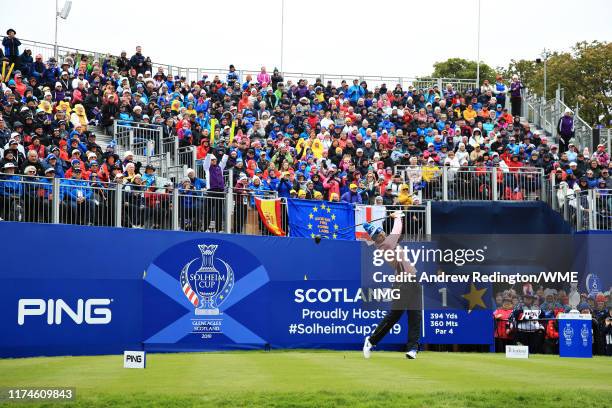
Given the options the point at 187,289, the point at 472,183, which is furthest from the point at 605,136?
the point at 187,289

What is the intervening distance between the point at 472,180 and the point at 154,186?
35.0 ft

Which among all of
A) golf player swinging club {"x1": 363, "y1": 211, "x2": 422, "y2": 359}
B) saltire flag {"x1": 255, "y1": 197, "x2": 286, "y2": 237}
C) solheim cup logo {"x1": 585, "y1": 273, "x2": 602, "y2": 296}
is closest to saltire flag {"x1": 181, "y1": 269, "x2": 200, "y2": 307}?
saltire flag {"x1": 255, "y1": 197, "x2": 286, "y2": 237}

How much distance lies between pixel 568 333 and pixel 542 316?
303 centimetres

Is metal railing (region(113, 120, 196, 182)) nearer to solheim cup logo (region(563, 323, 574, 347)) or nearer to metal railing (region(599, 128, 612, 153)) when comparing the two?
solheim cup logo (region(563, 323, 574, 347))

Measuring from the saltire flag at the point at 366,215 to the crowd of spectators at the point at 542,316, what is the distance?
13.2 feet

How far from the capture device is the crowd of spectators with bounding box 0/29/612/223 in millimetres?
27625

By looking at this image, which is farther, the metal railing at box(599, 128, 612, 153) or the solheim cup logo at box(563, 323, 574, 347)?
the metal railing at box(599, 128, 612, 153)

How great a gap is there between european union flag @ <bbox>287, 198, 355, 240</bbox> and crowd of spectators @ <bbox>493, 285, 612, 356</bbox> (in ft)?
15.2

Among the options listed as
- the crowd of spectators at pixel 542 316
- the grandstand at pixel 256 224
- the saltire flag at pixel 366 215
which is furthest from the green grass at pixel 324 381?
the saltire flag at pixel 366 215

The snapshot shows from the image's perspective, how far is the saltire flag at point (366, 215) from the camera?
95.5 ft

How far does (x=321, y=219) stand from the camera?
94.2 ft

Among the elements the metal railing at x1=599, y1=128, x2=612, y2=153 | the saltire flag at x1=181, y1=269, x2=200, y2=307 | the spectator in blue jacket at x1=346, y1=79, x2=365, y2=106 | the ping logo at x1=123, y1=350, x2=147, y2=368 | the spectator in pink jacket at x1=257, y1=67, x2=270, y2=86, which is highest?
the spectator in pink jacket at x1=257, y1=67, x2=270, y2=86

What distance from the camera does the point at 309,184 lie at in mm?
30234

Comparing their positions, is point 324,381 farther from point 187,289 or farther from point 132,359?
point 187,289
